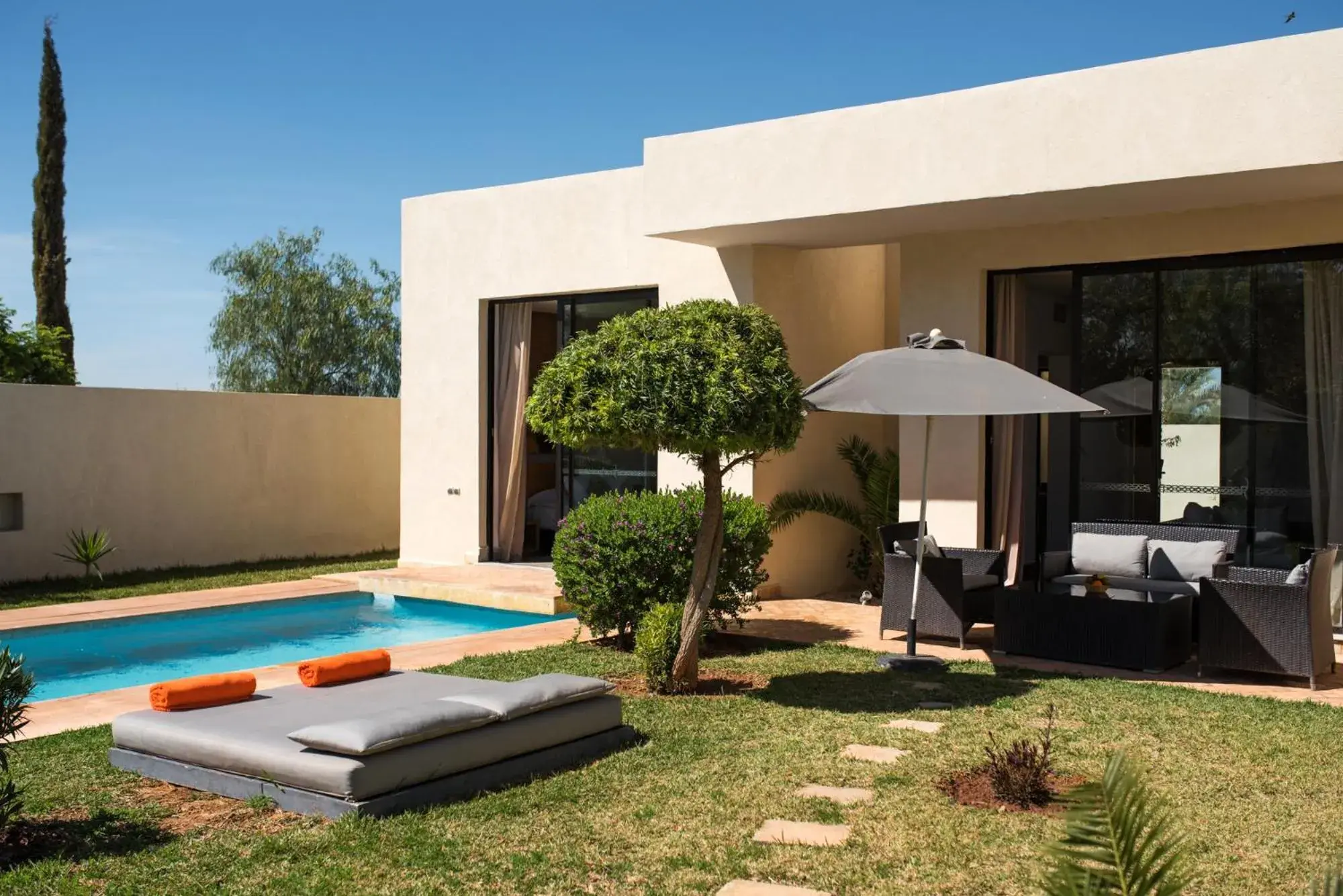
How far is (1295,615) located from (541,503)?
902 centimetres

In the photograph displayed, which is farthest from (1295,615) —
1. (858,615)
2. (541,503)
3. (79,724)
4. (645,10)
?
(645,10)

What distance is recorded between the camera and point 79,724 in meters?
7.02

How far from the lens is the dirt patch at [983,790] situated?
5.21 metres

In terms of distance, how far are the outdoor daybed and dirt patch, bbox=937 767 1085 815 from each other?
5.76ft

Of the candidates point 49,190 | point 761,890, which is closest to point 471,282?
point 761,890

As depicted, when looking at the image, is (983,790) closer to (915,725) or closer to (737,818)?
(737,818)

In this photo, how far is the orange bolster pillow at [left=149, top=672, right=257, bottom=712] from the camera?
19.7 ft

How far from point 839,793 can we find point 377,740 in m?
2.03

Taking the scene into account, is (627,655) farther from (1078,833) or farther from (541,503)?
(1078,833)

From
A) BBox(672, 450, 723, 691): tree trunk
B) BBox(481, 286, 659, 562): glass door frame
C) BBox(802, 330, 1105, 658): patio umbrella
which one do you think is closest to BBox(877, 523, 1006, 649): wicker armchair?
BBox(802, 330, 1105, 658): patio umbrella

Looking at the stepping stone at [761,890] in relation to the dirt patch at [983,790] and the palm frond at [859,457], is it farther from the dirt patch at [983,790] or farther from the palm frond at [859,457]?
the palm frond at [859,457]

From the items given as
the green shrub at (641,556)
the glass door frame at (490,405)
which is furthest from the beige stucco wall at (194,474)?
the green shrub at (641,556)

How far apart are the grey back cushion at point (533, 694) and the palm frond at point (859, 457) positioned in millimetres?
6525

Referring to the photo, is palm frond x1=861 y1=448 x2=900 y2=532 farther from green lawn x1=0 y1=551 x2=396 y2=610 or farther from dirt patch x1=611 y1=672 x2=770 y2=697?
green lawn x1=0 y1=551 x2=396 y2=610
